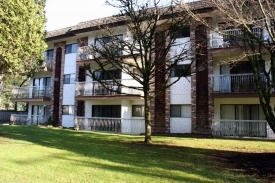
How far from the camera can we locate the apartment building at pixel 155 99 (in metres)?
17.7

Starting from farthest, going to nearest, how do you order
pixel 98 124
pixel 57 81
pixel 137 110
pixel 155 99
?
pixel 57 81
pixel 98 124
pixel 137 110
pixel 155 99

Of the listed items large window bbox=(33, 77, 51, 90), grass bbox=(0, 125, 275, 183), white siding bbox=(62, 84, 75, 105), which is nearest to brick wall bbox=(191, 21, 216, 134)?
grass bbox=(0, 125, 275, 183)

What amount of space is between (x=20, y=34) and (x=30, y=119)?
16958 millimetres

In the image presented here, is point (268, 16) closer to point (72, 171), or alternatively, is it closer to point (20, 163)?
point (72, 171)

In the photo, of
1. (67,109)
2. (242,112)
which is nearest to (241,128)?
(242,112)

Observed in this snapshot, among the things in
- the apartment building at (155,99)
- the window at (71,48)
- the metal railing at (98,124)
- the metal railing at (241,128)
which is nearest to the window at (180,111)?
the apartment building at (155,99)

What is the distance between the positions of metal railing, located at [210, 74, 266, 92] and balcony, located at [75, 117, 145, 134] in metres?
6.21

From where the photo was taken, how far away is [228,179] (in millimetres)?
7133

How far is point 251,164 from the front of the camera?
8.95m

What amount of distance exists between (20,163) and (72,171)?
194 cm

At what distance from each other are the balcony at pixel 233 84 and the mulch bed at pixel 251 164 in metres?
7.33

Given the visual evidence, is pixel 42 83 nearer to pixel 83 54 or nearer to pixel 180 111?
pixel 83 54

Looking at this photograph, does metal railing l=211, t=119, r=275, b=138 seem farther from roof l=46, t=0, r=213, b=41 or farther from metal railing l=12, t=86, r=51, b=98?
metal railing l=12, t=86, r=51, b=98

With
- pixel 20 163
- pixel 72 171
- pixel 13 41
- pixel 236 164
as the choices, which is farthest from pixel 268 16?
pixel 13 41
